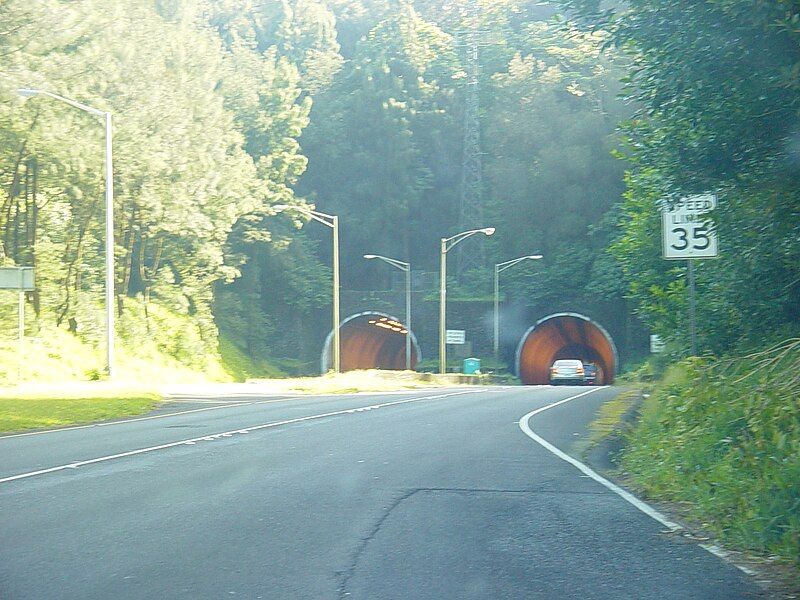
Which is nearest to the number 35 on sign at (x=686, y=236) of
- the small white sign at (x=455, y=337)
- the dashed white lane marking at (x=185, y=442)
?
the dashed white lane marking at (x=185, y=442)

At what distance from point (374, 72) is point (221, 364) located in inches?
1287

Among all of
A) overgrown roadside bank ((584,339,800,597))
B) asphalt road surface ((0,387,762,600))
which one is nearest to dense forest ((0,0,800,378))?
overgrown roadside bank ((584,339,800,597))

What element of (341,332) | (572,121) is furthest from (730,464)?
(572,121)

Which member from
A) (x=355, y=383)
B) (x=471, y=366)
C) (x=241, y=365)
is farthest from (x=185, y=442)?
(x=471, y=366)

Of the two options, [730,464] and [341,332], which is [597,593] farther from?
[341,332]

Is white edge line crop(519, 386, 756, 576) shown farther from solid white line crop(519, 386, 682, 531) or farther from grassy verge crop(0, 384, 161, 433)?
grassy verge crop(0, 384, 161, 433)

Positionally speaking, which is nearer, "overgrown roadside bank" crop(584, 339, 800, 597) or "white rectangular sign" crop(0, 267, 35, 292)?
"overgrown roadside bank" crop(584, 339, 800, 597)

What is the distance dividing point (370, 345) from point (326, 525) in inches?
2627

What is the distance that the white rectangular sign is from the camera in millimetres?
29406

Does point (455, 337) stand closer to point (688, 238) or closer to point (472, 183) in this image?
point (472, 183)

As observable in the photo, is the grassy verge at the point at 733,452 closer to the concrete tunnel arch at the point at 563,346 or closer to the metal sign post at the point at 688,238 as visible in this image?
the metal sign post at the point at 688,238

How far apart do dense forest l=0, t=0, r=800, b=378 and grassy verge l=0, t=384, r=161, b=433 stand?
34.0 feet

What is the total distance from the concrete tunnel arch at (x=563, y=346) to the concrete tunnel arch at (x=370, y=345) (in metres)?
7.11

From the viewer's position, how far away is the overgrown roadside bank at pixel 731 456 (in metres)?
8.73
